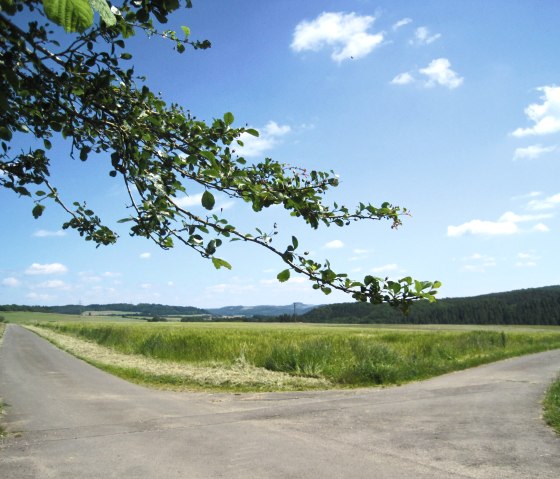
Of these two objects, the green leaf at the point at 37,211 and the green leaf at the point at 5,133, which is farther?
the green leaf at the point at 37,211

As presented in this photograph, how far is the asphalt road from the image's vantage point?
17.2 ft

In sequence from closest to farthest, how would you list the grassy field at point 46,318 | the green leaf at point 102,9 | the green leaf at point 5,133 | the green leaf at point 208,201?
the green leaf at point 102,9, the green leaf at point 208,201, the green leaf at point 5,133, the grassy field at point 46,318

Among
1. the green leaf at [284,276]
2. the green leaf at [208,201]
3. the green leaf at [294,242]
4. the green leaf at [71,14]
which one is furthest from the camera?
the green leaf at [294,242]

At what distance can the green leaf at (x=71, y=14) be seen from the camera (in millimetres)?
1140

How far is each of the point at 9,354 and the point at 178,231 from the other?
22780 mm

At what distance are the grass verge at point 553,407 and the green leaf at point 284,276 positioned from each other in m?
6.81

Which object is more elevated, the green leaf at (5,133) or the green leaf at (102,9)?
the green leaf at (5,133)

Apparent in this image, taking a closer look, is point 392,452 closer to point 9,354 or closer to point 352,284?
point 352,284

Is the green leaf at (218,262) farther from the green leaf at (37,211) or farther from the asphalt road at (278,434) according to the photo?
the asphalt road at (278,434)

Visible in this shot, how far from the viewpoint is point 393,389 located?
11750 millimetres

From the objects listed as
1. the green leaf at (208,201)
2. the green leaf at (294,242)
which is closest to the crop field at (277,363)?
the green leaf at (294,242)

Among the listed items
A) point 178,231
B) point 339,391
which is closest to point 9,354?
point 339,391

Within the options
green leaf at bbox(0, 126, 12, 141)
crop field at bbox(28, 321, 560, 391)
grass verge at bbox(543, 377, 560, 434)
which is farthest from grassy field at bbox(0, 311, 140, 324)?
green leaf at bbox(0, 126, 12, 141)

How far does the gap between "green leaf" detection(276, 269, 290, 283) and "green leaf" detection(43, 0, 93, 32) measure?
1714 mm
